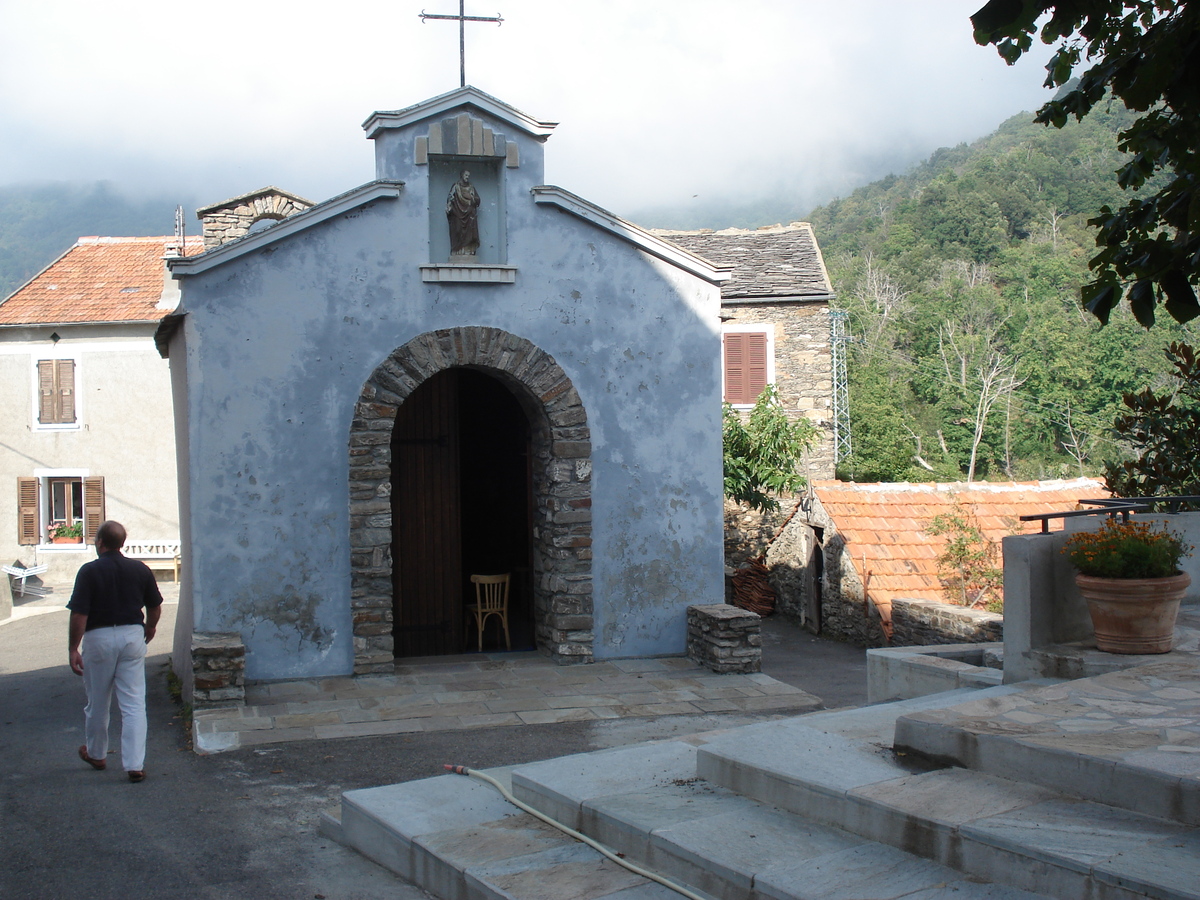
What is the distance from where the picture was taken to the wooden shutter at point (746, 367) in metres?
19.5

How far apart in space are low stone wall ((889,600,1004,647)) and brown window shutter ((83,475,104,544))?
1677 cm

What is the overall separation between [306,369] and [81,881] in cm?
515

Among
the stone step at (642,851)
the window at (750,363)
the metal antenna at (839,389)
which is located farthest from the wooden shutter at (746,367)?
the stone step at (642,851)

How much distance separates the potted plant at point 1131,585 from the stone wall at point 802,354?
43.3 ft

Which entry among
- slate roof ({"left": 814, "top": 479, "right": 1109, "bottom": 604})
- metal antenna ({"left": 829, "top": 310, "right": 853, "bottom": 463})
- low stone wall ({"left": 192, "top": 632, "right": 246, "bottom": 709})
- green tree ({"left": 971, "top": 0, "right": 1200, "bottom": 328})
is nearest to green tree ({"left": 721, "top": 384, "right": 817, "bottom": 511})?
slate roof ({"left": 814, "top": 479, "right": 1109, "bottom": 604})

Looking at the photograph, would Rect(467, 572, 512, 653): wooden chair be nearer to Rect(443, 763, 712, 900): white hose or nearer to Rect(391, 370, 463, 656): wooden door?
Rect(391, 370, 463, 656): wooden door

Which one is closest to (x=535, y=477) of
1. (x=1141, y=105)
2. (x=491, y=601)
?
(x=491, y=601)

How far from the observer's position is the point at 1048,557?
6.47 m

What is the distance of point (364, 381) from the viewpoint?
964cm

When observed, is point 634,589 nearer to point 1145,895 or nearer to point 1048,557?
point 1048,557

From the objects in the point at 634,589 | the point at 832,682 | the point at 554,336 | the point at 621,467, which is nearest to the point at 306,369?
the point at 554,336

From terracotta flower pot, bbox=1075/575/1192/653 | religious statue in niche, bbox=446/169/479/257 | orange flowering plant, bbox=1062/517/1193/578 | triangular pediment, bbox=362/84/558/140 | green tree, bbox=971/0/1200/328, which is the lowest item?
terracotta flower pot, bbox=1075/575/1192/653

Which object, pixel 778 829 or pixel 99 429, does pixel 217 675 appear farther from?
pixel 99 429

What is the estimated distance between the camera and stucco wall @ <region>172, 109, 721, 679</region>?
9.28 metres
